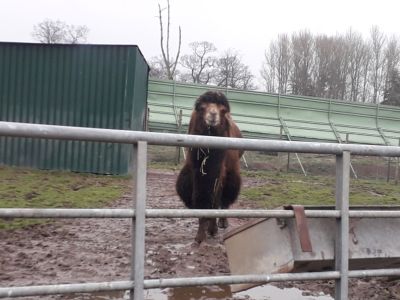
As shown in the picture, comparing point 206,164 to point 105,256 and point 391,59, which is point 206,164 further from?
point 391,59

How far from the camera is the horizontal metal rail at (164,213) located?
2.61 m

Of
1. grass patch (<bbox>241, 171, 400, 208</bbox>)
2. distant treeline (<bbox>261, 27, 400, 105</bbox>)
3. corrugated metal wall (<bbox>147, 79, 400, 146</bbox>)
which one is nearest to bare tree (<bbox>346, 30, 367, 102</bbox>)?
distant treeline (<bbox>261, 27, 400, 105</bbox>)

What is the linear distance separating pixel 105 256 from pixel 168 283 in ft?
9.98

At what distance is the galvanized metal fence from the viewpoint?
8.51 ft

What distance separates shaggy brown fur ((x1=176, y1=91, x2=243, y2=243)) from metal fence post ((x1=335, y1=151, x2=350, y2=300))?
9.53 feet

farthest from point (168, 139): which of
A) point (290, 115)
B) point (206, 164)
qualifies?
point (290, 115)

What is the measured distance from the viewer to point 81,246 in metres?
6.12

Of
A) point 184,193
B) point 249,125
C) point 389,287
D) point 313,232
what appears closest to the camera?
point 313,232

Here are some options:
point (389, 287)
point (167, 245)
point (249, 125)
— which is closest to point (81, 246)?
point (167, 245)

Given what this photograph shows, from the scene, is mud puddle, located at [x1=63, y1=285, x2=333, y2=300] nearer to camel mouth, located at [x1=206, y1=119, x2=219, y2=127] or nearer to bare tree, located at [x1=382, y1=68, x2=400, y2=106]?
camel mouth, located at [x1=206, y1=119, x2=219, y2=127]

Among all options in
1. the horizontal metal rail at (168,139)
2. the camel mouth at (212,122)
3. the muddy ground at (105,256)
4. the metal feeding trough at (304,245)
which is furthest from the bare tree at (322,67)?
the horizontal metal rail at (168,139)

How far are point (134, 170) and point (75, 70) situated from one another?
12.3 meters

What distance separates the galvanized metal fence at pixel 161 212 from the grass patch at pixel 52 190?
462 centimetres

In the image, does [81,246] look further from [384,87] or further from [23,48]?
[384,87]
